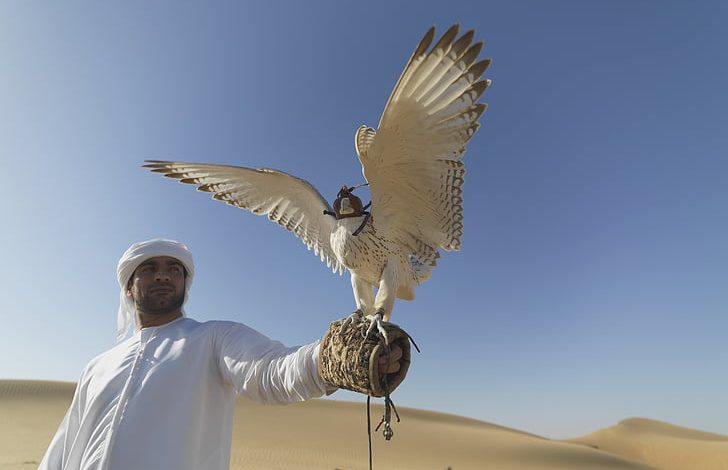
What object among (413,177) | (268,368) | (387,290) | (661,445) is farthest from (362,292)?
(661,445)

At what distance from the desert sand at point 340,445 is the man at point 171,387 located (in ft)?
32.5

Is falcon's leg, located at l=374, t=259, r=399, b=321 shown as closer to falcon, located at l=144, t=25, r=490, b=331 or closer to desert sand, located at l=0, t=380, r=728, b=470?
falcon, located at l=144, t=25, r=490, b=331

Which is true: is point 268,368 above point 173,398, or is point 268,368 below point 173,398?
above

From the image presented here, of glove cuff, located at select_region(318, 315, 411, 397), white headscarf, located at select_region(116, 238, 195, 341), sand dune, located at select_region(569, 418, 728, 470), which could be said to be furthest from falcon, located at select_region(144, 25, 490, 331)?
sand dune, located at select_region(569, 418, 728, 470)

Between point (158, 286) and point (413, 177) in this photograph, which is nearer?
point (158, 286)

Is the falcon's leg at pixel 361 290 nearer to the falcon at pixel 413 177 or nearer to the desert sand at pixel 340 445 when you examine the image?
the falcon at pixel 413 177

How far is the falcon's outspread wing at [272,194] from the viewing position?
2.97 meters

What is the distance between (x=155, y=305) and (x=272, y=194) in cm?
146

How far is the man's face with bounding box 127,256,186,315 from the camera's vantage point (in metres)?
1.86

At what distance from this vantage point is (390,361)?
1.14 meters

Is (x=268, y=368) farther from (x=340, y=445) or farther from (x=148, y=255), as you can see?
(x=340, y=445)

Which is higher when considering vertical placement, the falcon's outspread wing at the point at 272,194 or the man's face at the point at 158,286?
the falcon's outspread wing at the point at 272,194

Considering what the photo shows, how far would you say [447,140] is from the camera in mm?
2092

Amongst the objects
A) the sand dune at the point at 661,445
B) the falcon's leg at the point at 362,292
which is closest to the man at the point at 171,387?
the falcon's leg at the point at 362,292
